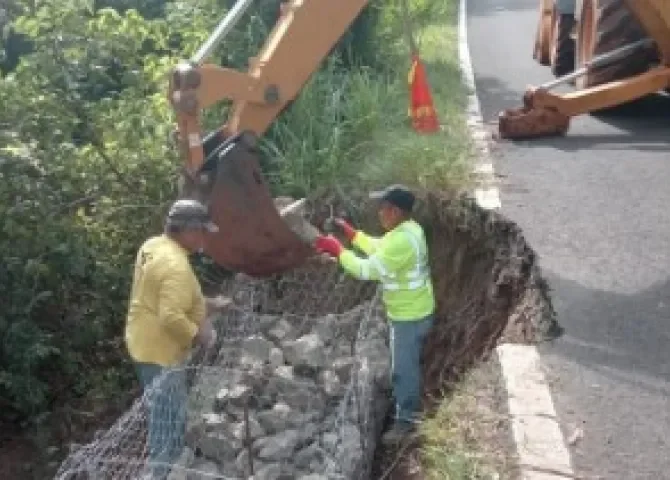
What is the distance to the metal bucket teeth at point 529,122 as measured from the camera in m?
9.26

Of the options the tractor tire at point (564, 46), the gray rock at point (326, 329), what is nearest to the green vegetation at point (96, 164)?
the gray rock at point (326, 329)

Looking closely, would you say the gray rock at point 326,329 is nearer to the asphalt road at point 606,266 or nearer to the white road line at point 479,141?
the white road line at point 479,141

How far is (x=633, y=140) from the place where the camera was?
9.30m

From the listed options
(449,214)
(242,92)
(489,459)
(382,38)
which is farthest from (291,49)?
(382,38)

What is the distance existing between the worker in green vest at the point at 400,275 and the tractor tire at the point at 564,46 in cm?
661

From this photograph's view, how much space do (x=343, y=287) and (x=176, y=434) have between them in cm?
222

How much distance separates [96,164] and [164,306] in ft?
9.27

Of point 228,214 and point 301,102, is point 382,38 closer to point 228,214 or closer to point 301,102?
point 301,102

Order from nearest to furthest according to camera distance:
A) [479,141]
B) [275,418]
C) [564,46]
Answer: [275,418]
[479,141]
[564,46]

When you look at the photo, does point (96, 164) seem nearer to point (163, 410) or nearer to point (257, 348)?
point (257, 348)

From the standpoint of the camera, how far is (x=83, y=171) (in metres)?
7.56

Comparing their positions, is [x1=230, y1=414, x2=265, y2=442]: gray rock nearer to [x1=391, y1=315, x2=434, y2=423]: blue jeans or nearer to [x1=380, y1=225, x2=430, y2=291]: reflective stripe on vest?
[x1=391, y1=315, x2=434, y2=423]: blue jeans

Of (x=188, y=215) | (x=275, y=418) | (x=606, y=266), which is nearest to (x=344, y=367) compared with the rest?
(x=275, y=418)

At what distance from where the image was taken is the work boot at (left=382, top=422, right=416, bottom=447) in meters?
5.98
